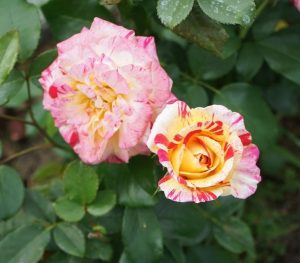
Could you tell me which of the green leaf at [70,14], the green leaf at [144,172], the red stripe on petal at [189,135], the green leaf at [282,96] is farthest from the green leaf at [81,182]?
the green leaf at [282,96]

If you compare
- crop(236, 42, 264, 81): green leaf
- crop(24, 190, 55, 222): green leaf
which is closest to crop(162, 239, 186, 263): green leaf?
crop(24, 190, 55, 222): green leaf

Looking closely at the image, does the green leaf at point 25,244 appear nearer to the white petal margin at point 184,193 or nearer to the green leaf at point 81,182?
the green leaf at point 81,182

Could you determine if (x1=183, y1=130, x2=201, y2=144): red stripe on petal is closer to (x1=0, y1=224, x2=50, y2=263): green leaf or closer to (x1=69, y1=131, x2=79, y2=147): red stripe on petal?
(x1=69, y1=131, x2=79, y2=147): red stripe on petal

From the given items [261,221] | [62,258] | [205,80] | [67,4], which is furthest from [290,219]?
[67,4]

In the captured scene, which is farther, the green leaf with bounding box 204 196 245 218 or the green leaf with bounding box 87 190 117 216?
the green leaf with bounding box 204 196 245 218

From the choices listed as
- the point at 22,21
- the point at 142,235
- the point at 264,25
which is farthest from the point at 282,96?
the point at 22,21

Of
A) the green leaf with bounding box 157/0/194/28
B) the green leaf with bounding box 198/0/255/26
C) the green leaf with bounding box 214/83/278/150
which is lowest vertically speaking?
the green leaf with bounding box 214/83/278/150

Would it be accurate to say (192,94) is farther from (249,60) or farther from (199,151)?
(199,151)
